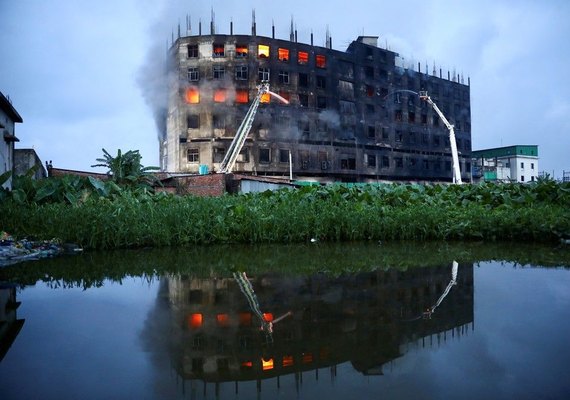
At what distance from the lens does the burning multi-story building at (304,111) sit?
36.3 meters

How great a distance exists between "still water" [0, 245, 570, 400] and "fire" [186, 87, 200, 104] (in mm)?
32953

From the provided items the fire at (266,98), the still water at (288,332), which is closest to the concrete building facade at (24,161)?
the still water at (288,332)

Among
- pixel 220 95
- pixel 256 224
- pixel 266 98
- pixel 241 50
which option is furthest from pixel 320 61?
pixel 256 224

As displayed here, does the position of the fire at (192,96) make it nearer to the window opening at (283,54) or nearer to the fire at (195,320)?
the window opening at (283,54)

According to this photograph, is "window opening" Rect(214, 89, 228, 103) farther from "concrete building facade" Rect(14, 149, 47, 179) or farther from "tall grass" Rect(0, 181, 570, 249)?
"tall grass" Rect(0, 181, 570, 249)

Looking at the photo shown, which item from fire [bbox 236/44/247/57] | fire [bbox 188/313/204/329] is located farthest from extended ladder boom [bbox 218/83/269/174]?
fire [bbox 188/313/204/329]

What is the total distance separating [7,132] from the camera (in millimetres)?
15938

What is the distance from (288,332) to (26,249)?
17.0 feet

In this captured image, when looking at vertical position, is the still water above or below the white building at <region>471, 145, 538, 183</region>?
below

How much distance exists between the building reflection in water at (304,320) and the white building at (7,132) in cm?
1333

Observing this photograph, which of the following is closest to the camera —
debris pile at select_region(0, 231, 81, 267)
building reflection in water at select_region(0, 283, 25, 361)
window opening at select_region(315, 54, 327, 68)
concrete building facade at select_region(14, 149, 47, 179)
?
building reflection in water at select_region(0, 283, 25, 361)

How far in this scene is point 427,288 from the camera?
3.92 metres

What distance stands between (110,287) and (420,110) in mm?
49512

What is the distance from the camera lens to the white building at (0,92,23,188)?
47.1 feet
